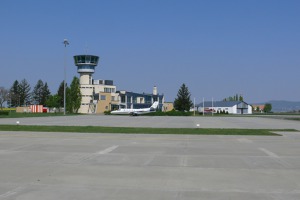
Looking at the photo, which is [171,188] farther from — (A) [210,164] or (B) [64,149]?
(B) [64,149]

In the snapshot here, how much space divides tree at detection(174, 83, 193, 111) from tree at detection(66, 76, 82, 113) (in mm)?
36043

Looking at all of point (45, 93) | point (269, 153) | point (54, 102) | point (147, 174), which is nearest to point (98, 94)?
point (54, 102)

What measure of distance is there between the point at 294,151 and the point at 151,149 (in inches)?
242

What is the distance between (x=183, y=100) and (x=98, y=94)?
1162 inches

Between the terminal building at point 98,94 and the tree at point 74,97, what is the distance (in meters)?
2.63

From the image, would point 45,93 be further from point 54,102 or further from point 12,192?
point 12,192

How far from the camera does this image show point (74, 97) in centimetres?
10600

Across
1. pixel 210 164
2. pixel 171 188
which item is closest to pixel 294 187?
pixel 171 188

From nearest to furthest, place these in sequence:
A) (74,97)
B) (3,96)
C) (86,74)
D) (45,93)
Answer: (74,97) → (86,74) → (3,96) → (45,93)

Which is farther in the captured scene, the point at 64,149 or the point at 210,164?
the point at 64,149

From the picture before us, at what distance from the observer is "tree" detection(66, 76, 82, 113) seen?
10569cm

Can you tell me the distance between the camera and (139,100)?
133m

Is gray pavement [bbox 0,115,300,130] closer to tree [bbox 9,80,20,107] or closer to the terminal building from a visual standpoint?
the terminal building

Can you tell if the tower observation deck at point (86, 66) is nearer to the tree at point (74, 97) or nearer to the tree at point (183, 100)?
the tree at point (74, 97)
